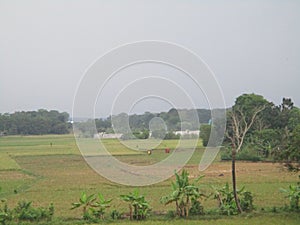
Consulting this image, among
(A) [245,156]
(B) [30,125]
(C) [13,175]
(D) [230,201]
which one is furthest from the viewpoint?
(B) [30,125]

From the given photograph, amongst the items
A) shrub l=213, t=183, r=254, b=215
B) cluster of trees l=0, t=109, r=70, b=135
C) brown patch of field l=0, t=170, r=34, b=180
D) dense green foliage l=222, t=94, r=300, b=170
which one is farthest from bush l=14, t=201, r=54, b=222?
cluster of trees l=0, t=109, r=70, b=135

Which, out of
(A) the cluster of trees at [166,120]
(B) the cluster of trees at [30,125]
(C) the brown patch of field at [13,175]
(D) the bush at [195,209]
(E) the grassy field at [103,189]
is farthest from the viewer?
(B) the cluster of trees at [30,125]

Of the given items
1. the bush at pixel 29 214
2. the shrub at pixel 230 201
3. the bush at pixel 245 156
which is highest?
the bush at pixel 245 156

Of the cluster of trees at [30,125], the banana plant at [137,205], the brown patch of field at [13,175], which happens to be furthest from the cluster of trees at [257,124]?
the cluster of trees at [30,125]

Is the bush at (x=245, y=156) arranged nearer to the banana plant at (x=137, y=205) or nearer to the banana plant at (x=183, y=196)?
the banana plant at (x=183, y=196)

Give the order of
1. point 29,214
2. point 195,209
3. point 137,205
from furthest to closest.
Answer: point 195,209 → point 137,205 → point 29,214

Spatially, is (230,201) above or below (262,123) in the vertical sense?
below

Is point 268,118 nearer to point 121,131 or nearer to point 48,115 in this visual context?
point 121,131

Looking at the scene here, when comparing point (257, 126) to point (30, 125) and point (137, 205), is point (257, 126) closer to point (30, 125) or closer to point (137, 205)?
point (137, 205)

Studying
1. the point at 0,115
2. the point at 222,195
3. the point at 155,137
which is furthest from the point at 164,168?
the point at 0,115

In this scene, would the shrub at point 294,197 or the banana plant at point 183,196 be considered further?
the shrub at point 294,197

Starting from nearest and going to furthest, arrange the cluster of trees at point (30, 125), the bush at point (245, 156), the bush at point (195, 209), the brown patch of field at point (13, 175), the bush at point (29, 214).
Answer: the bush at point (29, 214) → the bush at point (195, 209) → the brown patch of field at point (13, 175) → the bush at point (245, 156) → the cluster of trees at point (30, 125)

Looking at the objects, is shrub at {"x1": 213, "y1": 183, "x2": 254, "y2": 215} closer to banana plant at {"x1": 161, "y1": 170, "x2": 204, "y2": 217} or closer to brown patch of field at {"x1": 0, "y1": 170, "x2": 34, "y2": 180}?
banana plant at {"x1": 161, "y1": 170, "x2": 204, "y2": 217}

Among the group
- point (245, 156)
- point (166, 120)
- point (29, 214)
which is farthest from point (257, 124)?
point (29, 214)
